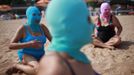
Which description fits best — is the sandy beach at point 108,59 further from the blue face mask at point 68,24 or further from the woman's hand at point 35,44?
the blue face mask at point 68,24

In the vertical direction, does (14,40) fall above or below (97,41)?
above

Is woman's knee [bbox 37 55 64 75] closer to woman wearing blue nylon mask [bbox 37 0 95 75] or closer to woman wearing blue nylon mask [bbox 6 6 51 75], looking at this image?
woman wearing blue nylon mask [bbox 37 0 95 75]

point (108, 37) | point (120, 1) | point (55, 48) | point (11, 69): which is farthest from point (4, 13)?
point (55, 48)

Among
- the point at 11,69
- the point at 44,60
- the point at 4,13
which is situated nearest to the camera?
the point at 44,60

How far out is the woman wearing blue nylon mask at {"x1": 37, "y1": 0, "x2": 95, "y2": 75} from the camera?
186 centimetres

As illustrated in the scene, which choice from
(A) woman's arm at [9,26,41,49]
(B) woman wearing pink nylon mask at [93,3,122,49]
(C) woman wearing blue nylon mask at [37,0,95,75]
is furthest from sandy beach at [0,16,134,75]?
→ (C) woman wearing blue nylon mask at [37,0,95,75]

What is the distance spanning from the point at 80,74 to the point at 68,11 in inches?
14.2

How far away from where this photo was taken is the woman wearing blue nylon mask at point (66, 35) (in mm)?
1859

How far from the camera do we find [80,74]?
1.97m

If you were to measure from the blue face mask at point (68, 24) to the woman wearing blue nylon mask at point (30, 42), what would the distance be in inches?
137

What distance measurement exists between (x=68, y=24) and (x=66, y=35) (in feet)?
0.20

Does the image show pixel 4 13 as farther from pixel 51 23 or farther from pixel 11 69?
pixel 51 23

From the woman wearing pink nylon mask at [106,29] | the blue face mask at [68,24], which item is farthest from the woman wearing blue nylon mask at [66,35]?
the woman wearing pink nylon mask at [106,29]

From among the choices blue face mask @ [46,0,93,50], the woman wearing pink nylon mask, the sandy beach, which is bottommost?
the sandy beach
